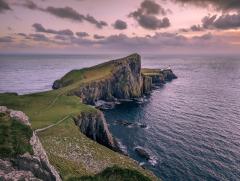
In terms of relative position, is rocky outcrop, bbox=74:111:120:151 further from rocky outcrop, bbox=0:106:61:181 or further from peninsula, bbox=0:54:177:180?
rocky outcrop, bbox=0:106:61:181

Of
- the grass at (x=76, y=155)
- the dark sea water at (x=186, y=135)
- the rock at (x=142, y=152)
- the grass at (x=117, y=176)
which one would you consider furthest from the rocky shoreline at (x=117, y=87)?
the grass at (x=117, y=176)

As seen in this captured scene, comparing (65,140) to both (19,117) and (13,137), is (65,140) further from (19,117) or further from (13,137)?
(13,137)

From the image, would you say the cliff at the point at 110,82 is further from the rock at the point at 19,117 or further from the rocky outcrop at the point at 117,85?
the rock at the point at 19,117

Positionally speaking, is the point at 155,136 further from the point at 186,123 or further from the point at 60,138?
the point at 60,138

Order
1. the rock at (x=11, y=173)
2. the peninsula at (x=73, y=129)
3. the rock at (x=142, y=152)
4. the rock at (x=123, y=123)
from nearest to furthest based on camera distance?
1. the rock at (x=11, y=173)
2. the peninsula at (x=73, y=129)
3. the rock at (x=142, y=152)
4. the rock at (x=123, y=123)

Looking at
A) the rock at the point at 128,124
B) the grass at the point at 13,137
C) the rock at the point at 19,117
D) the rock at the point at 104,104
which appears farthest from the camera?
the rock at the point at 104,104

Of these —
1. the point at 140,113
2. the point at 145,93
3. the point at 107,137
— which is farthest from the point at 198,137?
the point at 145,93
